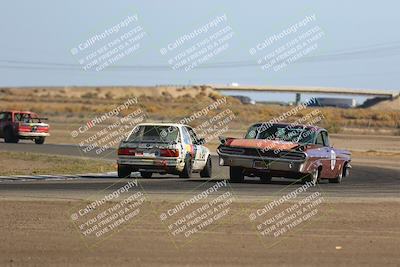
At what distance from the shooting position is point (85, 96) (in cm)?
13438

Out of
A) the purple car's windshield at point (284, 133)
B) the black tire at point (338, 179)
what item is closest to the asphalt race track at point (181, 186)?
the black tire at point (338, 179)

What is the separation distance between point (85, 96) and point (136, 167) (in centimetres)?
11300

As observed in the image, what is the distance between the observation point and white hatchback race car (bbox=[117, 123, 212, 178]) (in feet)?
73.4

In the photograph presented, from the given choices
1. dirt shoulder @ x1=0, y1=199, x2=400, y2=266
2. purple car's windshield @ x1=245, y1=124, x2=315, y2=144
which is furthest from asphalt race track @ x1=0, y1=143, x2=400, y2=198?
dirt shoulder @ x1=0, y1=199, x2=400, y2=266

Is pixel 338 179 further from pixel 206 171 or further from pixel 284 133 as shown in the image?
pixel 206 171

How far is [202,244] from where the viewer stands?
11.6 meters

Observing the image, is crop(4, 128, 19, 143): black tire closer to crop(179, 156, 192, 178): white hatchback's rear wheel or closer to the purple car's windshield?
crop(179, 156, 192, 178): white hatchback's rear wheel

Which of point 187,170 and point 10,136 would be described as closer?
point 187,170

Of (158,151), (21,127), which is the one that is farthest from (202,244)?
(21,127)

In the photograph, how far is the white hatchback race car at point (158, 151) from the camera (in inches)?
881

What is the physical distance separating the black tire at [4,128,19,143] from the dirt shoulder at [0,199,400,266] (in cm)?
3090

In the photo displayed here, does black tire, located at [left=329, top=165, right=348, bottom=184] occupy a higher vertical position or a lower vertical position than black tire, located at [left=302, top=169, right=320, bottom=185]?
lower

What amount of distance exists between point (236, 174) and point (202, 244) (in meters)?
10.0

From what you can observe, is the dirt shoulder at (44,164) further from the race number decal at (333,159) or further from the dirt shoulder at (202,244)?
the dirt shoulder at (202,244)
